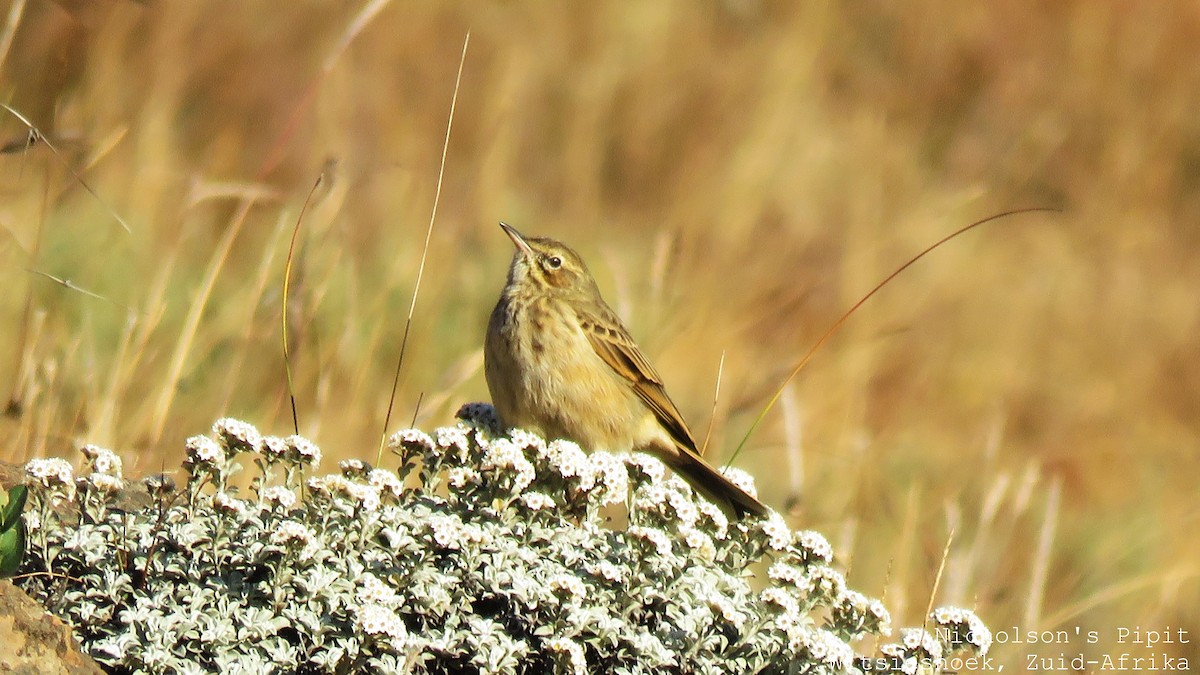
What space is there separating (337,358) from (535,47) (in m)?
6.74

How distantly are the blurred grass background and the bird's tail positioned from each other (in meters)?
0.32

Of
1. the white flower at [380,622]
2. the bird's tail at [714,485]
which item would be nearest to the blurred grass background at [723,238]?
the bird's tail at [714,485]

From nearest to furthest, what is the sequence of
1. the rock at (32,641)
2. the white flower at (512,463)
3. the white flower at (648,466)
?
1. the rock at (32,641)
2. the white flower at (512,463)
3. the white flower at (648,466)

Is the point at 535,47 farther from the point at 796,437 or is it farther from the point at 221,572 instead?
the point at 221,572

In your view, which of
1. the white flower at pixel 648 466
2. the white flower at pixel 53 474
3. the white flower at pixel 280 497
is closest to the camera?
the white flower at pixel 53 474

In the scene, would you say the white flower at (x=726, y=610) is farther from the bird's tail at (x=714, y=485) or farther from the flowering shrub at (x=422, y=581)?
the bird's tail at (x=714, y=485)

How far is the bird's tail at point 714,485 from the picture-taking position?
465 cm

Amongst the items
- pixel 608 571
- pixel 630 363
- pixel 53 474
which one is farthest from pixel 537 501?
pixel 630 363

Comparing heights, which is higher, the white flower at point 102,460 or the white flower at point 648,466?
the white flower at point 648,466

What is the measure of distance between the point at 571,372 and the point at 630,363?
479mm

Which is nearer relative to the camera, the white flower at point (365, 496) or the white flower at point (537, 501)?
the white flower at point (365, 496)

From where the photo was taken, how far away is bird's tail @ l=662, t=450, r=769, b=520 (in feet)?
15.3

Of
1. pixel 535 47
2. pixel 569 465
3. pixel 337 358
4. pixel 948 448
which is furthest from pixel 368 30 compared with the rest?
pixel 569 465

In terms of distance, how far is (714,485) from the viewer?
518 centimetres
